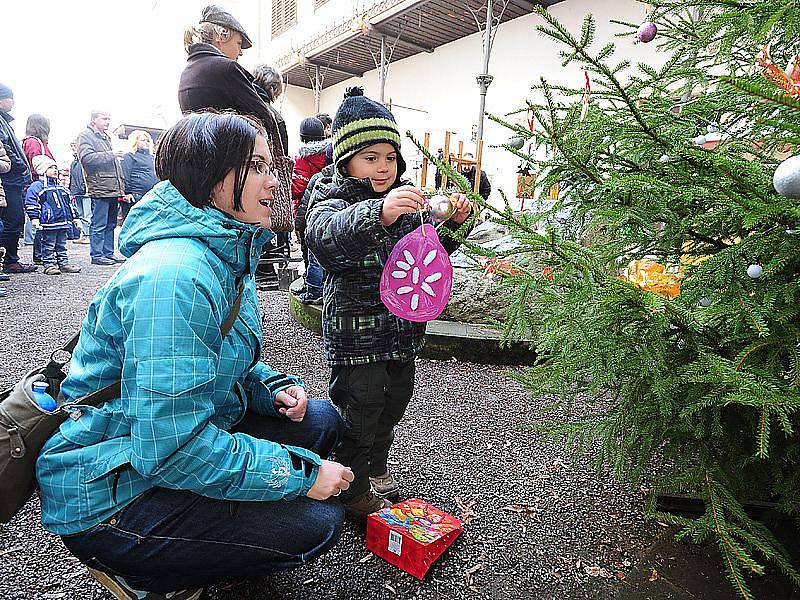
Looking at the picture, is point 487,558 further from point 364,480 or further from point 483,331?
point 483,331

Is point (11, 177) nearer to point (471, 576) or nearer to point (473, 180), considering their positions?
point (473, 180)

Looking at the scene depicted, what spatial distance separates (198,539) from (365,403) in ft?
2.44

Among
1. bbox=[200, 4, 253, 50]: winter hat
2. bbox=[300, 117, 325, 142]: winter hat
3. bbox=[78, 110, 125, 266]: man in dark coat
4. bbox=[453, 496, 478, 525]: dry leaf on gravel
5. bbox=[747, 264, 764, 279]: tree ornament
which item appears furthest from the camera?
bbox=[78, 110, 125, 266]: man in dark coat

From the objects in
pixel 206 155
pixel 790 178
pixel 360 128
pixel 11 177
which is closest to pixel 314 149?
pixel 360 128

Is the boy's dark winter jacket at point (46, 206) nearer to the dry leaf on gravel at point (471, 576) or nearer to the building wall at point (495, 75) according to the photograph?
the building wall at point (495, 75)

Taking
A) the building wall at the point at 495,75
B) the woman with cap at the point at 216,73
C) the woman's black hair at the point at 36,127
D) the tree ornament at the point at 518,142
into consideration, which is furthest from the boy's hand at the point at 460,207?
the building wall at the point at 495,75

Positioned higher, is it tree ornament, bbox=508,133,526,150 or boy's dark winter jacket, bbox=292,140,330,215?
boy's dark winter jacket, bbox=292,140,330,215

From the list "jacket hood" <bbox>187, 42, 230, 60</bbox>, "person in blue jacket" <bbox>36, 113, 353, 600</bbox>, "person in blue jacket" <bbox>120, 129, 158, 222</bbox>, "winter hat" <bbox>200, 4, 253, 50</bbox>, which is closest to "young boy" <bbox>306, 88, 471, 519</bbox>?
"person in blue jacket" <bbox>36, 113, 353, 600</bbox>

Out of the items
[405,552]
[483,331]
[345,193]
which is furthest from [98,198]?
[405,552]

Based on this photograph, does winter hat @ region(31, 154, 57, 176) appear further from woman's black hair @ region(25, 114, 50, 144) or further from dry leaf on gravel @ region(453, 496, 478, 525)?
dry leaf on gravel @ region(453, 496, 478, 525)

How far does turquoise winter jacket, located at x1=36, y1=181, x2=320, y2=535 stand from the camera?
1.20 metres

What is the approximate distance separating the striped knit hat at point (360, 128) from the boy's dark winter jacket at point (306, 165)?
2822mm

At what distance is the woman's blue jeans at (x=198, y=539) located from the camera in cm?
129

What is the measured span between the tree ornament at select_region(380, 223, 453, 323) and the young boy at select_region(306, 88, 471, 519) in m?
0.09
